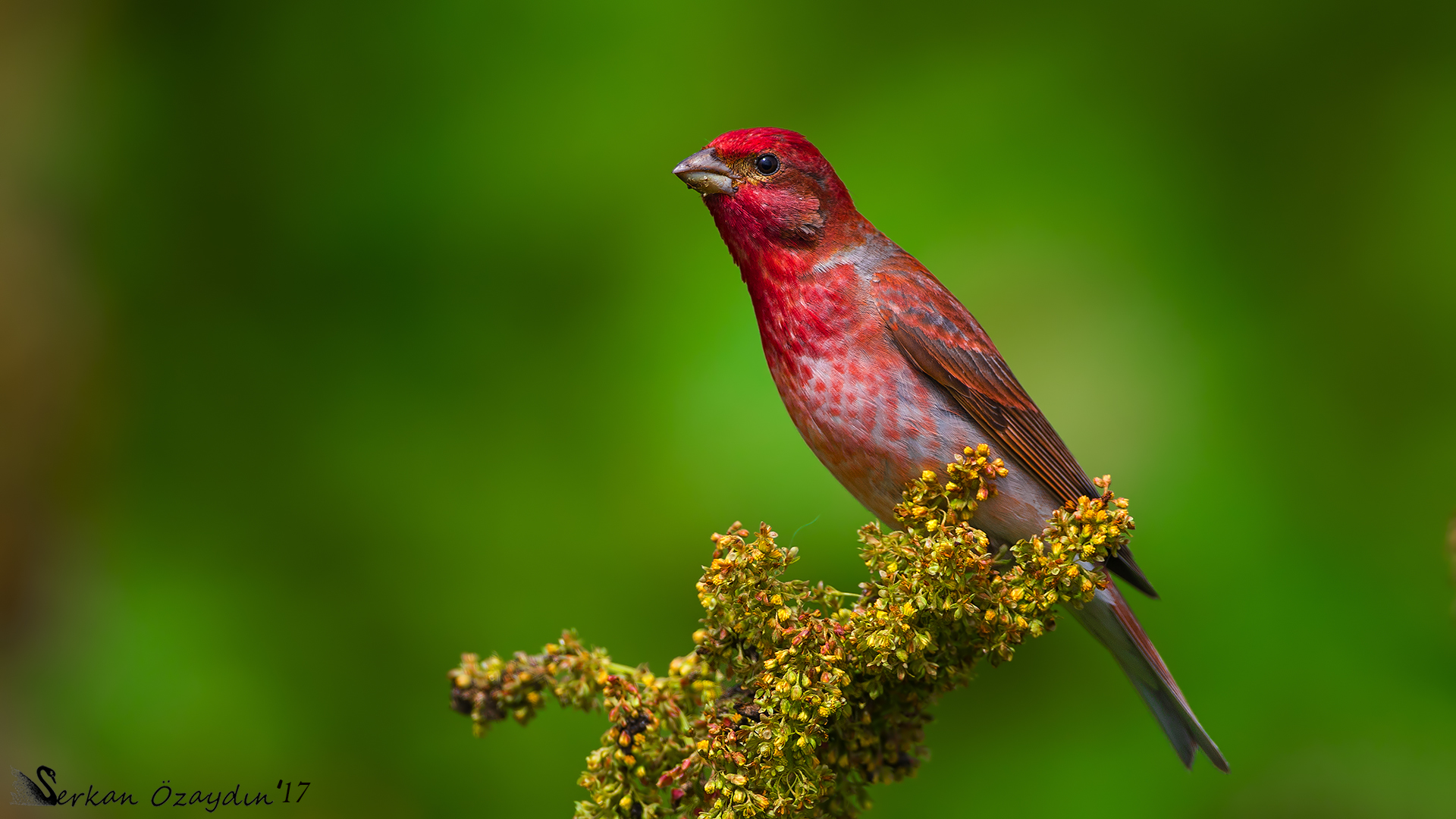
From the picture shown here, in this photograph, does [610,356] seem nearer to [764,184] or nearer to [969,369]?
[764,184]

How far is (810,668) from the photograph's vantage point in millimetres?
1910

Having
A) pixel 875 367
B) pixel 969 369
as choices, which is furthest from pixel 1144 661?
pixel 875 367

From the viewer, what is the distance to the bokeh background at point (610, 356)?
4.05 metres

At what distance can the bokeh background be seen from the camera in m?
4.05

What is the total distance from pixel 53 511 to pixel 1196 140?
5.21m

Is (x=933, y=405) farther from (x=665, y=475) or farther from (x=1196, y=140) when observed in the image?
(x=1196, y=140)

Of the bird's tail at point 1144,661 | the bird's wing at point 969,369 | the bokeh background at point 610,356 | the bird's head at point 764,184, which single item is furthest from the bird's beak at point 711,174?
the bokeh background at point 610,356

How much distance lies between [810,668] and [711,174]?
4.35 ft

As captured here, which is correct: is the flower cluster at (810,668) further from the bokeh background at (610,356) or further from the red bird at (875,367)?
the bokeh background at (610,356)

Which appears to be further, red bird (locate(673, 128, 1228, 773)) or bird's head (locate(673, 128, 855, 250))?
bird's head (locate(673, 128, 855, 250))

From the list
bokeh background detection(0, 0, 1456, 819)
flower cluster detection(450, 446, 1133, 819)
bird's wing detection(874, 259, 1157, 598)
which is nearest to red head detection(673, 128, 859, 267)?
bird's wing detection(874, 259, 1157, 598)

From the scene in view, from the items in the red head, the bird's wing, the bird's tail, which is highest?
the red head

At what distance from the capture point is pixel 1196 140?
4.45 m

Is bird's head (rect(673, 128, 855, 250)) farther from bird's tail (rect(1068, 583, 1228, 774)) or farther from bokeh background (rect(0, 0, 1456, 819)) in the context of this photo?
Result: bokeh background (rect(0, 0, 1456, 819))
